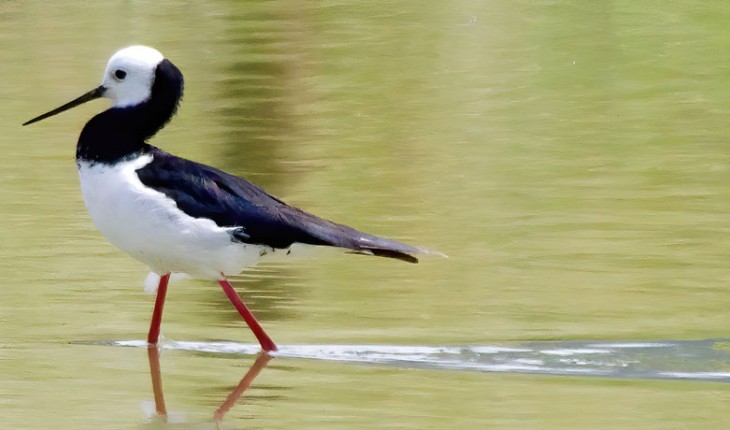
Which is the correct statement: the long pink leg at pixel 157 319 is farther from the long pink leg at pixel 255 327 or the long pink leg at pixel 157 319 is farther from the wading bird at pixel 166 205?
the long pink leg at pixel 255 327

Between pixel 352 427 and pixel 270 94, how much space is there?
7.55 metres

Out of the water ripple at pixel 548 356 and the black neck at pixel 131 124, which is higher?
the black neck at pixel 131 124

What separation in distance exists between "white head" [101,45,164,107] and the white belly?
329 millimetres

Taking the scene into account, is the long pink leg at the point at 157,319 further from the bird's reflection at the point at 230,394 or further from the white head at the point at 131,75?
the white head at the point at 131,75

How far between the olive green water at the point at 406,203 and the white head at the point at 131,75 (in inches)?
39.2

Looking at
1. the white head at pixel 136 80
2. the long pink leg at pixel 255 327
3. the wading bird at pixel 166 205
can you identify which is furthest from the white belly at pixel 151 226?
the white head at pixel 136 80

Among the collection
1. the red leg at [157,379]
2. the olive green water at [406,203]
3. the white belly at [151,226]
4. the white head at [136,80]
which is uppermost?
the white head at [136,80]

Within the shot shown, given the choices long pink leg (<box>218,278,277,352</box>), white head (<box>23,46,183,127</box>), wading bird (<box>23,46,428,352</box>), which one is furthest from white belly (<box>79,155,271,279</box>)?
white head (<box>23,46,183,127</box>)

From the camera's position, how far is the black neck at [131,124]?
688cm

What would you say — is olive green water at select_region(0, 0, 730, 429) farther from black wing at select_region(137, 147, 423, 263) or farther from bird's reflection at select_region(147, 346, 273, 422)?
black wing at select_region(137, 147, 423, 263)

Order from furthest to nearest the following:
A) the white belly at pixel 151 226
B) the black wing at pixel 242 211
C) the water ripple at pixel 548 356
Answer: the black wing at pixel 242 211 < the white belly at pixel 151 226 < the water ripple at pixel 548 356

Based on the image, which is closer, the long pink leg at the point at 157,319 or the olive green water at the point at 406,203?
the olive green water at the point at 406,203

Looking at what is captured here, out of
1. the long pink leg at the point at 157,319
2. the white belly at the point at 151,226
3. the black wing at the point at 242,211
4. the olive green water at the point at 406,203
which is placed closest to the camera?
the olive green water at the point at 406,203

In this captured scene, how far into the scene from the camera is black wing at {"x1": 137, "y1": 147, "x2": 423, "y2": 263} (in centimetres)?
681
